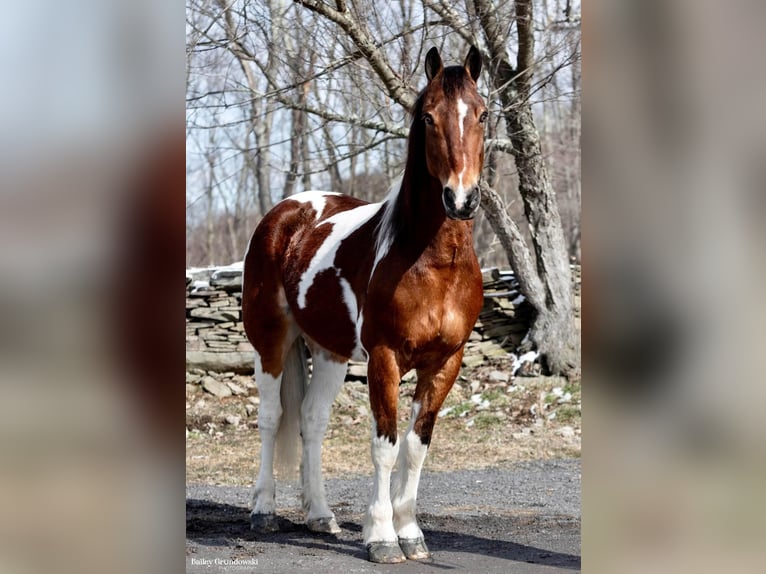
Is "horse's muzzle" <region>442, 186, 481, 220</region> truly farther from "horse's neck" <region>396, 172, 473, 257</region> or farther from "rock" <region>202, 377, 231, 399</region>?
"rock" <region>202, 377, 231, 399</region>

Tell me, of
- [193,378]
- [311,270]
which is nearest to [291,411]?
[311,270]

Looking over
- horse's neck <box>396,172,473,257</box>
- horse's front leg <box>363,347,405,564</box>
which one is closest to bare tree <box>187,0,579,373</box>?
horse's neck <box>396,172,473,257</box>

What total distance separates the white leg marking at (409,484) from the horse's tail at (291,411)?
37.4 inches

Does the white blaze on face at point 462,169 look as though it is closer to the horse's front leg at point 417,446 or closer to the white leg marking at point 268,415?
the horse's front leg at point 417,446

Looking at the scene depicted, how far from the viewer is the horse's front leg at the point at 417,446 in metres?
3.63

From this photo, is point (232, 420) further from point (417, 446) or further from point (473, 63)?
point (473, 63)

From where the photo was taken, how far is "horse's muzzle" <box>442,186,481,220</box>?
119 inches

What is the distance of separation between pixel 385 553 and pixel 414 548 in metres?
0.16
